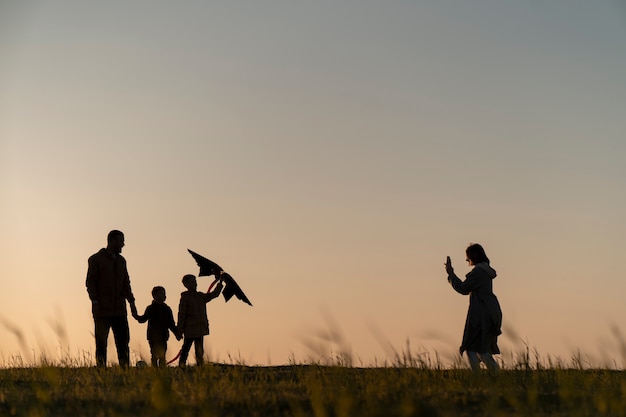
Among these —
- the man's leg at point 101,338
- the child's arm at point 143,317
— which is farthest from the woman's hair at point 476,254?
the man's leg at point 101,338

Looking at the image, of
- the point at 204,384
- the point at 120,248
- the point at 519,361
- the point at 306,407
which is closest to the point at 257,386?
the point at 204,384

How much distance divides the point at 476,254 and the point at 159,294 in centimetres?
477

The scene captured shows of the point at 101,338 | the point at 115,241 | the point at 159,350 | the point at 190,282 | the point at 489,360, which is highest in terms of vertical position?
the point at 115,241

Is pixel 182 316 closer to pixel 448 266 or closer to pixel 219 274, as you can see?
pixel 219 274

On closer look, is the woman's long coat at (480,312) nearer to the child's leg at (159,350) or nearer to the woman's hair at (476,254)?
the woman's hair at (476,254)

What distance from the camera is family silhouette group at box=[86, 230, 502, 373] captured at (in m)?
14.0

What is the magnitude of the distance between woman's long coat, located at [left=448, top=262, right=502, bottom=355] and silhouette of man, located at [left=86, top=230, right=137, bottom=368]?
187 inches

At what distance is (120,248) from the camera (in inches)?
590

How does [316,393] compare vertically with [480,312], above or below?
below

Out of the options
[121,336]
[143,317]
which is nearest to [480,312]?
[143,317]

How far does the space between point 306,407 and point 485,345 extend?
4588mm

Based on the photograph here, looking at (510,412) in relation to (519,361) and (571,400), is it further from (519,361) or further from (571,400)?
(519,361)

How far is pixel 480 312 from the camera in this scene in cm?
1403

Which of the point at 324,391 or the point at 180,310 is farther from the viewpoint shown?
the point at 180,310
